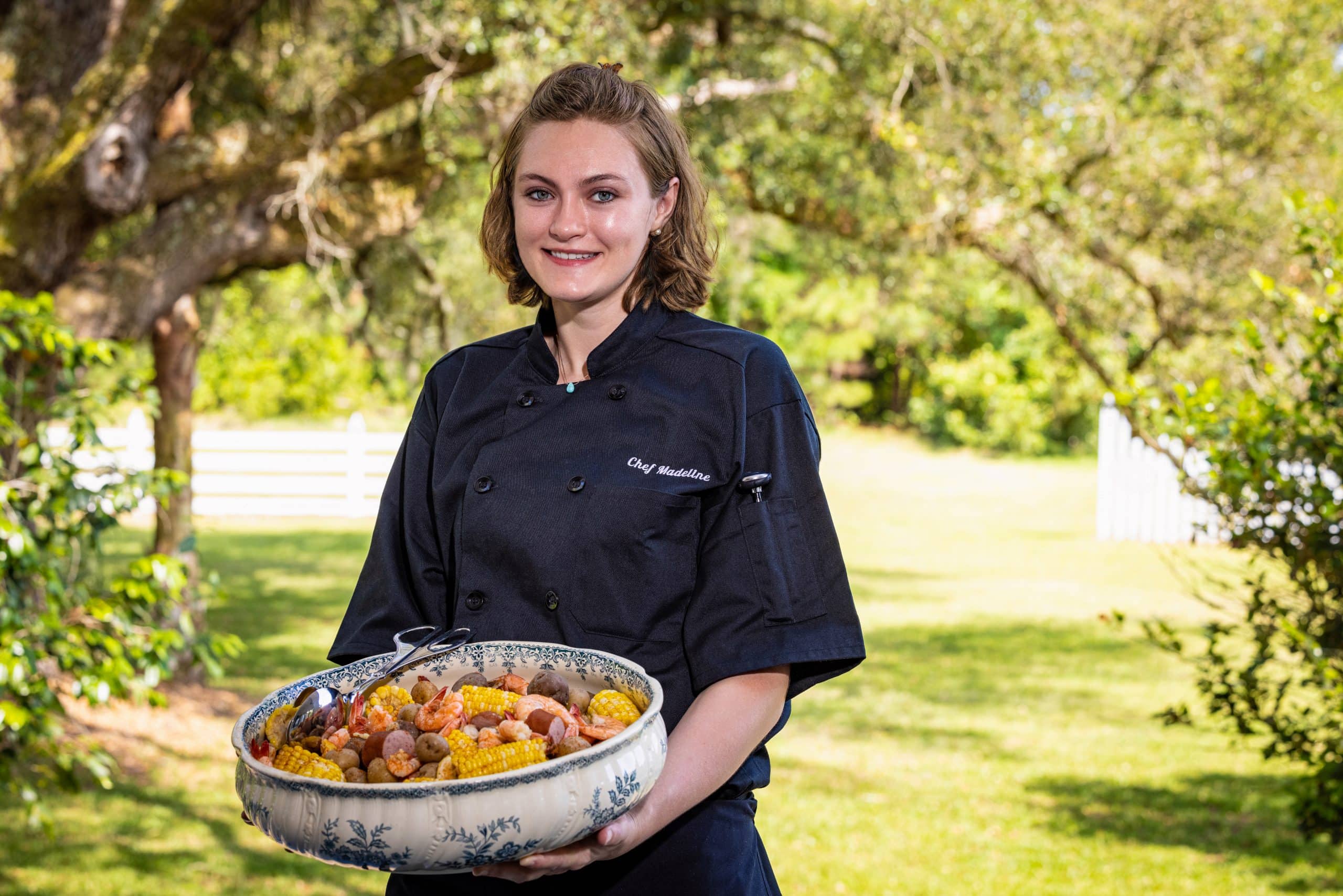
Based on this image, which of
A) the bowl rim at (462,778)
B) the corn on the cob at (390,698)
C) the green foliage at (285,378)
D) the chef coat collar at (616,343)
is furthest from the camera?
the green foliage at (285,378)

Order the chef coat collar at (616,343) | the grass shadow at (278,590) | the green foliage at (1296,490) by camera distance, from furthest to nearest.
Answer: the grass shadow at (278,590), the green foliage at (1296,490), the chef coat collar at (616,343)

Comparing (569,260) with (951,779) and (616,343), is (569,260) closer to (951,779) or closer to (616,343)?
(616,343)

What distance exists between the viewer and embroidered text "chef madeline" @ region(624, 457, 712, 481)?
5.60 ft

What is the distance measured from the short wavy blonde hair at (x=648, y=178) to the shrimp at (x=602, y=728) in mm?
665

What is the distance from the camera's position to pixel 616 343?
6.10ft

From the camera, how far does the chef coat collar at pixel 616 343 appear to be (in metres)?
1.86

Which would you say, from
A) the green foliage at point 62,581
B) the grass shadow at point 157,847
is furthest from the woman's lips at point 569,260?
the grass shadow at point 157,847

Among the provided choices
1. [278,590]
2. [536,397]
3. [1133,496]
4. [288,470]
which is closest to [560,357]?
[536,397]

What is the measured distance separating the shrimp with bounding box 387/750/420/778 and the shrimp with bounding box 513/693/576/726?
0.45 ft

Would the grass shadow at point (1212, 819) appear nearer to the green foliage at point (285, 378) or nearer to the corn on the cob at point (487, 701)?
the corn on the cob at point (487, 701)

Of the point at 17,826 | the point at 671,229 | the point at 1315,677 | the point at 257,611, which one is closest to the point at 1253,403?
the point at 1315,677

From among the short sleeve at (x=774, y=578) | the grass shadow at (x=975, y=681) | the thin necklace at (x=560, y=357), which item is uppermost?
the thin necklace at (x=560, y=357)

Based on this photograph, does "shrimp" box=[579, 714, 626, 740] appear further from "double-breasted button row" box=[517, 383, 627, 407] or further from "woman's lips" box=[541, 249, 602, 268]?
"woman's lips" box=[541, 249, 602, 268]

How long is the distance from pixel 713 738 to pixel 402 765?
0.42 meters
